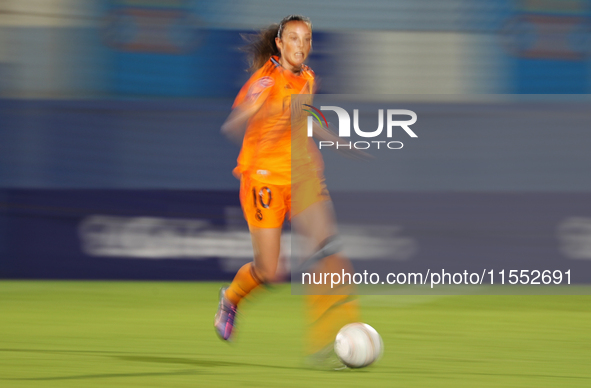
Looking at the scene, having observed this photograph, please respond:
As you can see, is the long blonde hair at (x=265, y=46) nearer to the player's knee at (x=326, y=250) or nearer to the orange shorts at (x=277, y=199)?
the orange shorts at (x=277, y=199)

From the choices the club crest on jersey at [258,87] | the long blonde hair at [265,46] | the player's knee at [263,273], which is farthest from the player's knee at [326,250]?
the long blonde hair at [265,46]

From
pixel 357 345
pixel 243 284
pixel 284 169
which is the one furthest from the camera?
pixel 243 284

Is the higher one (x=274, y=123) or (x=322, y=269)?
(x=274, y=123)

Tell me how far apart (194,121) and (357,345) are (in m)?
4.74

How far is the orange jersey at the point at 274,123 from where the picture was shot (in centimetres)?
455

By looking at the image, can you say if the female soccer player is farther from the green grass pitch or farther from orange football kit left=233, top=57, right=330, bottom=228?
the green grass pitch

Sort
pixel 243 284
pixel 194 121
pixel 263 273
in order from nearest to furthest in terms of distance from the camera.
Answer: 1. pixel 263 273
2. pixel 243 284
3. pixel 194 121

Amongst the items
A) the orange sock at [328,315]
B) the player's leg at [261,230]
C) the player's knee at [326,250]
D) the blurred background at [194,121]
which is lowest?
the orange sock at [328,315]

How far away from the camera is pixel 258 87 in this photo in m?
4.47

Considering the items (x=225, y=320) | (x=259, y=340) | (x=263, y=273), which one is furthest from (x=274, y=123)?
(x=259, y=340)

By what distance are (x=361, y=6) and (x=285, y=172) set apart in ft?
16.9

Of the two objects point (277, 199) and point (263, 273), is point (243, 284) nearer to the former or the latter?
point (263, 273)

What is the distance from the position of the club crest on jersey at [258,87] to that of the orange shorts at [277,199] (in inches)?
16.4

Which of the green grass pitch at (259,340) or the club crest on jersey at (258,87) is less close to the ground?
the club crest on jersey at (258,87)
